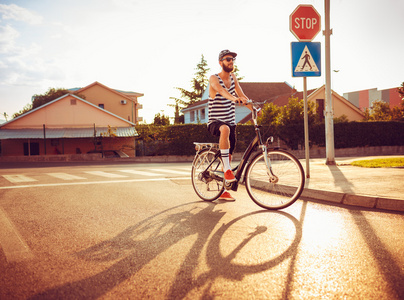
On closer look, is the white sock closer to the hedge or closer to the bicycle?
the bicycle

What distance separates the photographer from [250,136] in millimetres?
25250

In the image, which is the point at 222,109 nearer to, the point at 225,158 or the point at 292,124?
the point at 225,158

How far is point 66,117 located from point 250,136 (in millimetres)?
20738

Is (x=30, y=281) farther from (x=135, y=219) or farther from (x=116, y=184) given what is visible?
(x=116, y=184)

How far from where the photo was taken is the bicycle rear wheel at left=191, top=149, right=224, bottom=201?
5.51m

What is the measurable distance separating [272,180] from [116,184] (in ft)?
14.2

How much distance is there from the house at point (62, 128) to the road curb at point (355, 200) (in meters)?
29.1

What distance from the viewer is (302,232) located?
11.9ft

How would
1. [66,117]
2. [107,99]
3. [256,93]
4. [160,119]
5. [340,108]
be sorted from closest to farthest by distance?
[66,117] < [340,108] < [256,93] < [107,99] < [160,119]

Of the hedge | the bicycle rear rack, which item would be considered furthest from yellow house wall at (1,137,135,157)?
the bicycle rear rack

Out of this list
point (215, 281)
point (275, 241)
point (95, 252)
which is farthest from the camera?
point (275, 241)

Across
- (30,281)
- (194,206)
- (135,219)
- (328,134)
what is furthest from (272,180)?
(328,134)

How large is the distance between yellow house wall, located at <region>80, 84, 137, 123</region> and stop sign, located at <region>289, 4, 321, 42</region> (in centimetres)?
4397

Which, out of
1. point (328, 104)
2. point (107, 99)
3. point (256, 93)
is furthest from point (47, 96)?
point (328, 104)
